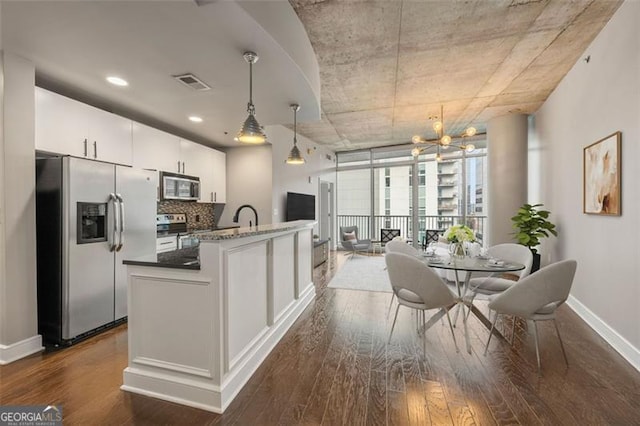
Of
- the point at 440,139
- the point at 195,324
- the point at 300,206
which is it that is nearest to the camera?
the point at 195,324

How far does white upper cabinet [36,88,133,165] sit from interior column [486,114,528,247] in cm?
629

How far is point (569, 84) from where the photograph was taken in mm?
3730

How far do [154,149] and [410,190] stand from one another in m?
6.30

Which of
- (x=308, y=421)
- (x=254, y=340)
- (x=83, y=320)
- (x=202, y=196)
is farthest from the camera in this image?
(x=202, y=196)

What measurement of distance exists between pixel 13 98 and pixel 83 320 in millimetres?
2068

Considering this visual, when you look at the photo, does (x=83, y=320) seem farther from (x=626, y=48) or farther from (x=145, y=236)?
(x=626, y=48)

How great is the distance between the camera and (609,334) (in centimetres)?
269

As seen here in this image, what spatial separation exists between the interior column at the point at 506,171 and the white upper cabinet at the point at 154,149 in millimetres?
5874

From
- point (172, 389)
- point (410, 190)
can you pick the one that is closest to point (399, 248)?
point (172, 389)

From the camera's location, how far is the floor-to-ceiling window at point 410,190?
23.7ft

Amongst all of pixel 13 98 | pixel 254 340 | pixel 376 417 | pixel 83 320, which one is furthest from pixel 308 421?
pixel 13 98

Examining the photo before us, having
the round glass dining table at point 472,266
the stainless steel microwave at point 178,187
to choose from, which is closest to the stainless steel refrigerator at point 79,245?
the stainless steel microwave at point 178,187

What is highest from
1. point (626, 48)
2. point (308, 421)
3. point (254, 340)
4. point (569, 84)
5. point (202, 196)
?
point (569, 84)

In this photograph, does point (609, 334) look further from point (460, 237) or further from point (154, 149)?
point (154, 149)
